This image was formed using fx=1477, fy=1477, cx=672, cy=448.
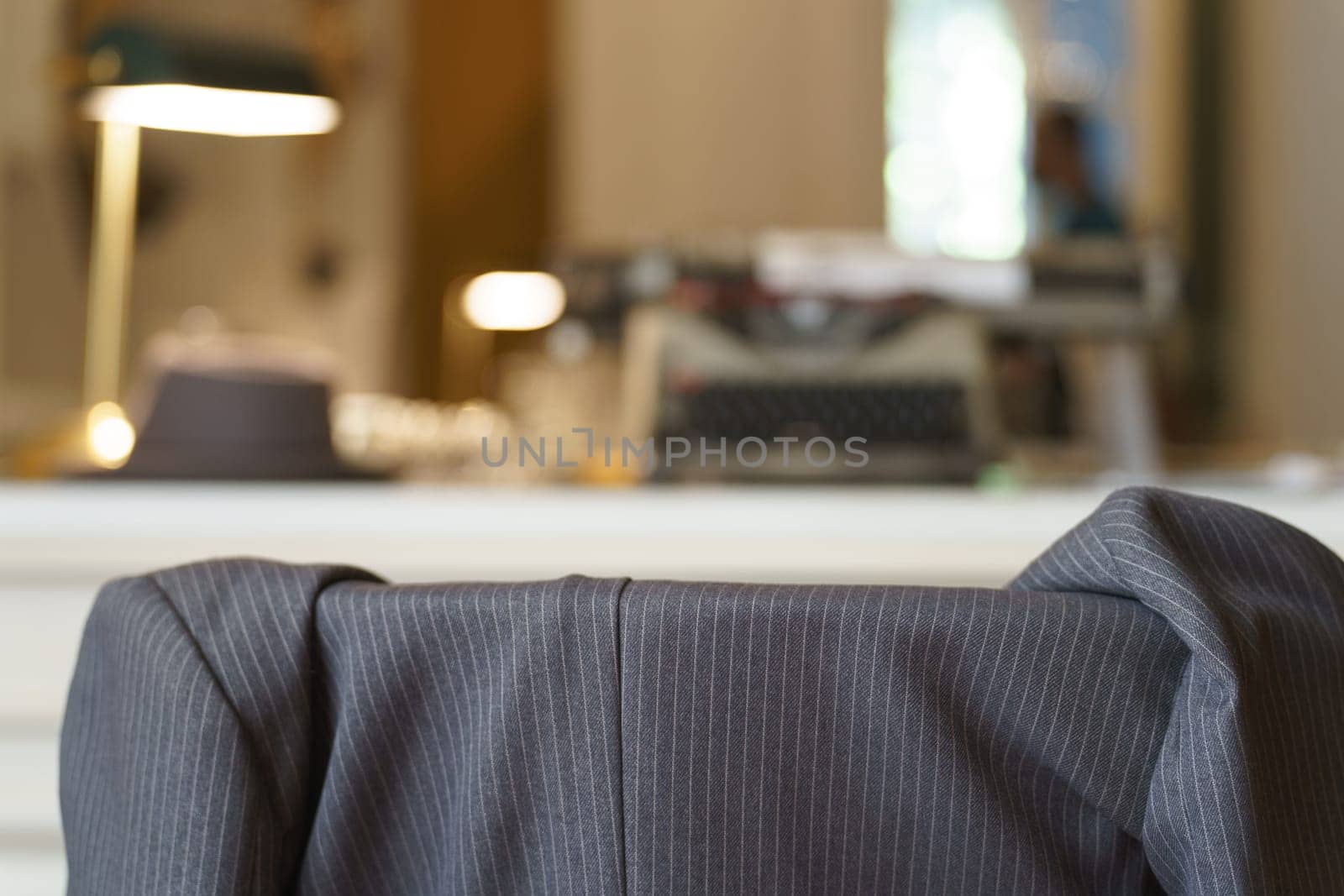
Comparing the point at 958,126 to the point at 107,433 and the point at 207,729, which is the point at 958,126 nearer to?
the point at 107,433

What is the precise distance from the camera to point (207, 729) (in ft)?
1.88

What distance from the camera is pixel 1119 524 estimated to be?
0.57 meters

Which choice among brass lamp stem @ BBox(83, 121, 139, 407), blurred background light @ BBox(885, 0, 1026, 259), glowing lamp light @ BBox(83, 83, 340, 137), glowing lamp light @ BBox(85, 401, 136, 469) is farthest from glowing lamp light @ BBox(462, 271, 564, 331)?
glowing lamp light @ BBox(85, 401, 136, 469)

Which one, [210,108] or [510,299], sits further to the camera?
[510,299]

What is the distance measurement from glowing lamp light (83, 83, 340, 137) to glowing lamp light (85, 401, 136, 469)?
0.52 meters

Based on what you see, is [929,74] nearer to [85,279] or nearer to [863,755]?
[85,279]

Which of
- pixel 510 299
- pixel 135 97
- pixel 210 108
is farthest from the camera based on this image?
pixel 510 299

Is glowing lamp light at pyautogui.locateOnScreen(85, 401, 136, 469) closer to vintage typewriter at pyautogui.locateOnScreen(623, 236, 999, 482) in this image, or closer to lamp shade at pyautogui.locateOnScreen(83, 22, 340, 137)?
lamp shade at pyautogui.locateOnScreen(83, 22, 340, 137)

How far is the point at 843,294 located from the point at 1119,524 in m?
1.08

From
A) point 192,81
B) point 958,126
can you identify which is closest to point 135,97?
point 192,81

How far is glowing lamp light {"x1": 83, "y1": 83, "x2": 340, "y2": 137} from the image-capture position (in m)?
2.38

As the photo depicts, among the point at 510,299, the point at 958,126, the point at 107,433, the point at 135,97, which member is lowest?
the point at 107,433

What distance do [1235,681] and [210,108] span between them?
257cm

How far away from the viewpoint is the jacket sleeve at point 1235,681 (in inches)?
20.9
